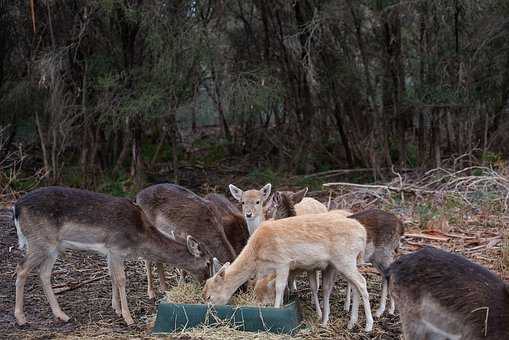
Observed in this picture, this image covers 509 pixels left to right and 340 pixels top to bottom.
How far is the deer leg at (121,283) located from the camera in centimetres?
823

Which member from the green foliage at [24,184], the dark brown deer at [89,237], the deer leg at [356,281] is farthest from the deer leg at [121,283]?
the green foliage at [24,184]

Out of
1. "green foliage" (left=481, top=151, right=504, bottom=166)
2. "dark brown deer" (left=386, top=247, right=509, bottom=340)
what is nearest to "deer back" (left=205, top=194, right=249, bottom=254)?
"dark brown deer" (left=386, top=247, right=509, bottom=340)

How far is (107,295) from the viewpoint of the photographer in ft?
30.8

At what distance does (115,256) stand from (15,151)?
9.79 meters

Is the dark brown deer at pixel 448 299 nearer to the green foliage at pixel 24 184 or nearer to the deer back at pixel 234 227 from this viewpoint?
the deer back at pixel 234 227

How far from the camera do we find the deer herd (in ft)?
20.1

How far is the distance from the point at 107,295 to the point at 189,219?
1327 millimetres

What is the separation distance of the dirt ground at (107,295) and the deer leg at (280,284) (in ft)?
1.16

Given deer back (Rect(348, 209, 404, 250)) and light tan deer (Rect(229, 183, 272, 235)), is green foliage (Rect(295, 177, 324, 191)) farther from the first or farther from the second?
deer back (Rect(348, 209, 404, 250))

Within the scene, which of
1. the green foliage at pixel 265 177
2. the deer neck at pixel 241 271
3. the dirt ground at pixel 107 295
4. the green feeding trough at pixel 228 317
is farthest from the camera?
the green foliage at pixel 265 177

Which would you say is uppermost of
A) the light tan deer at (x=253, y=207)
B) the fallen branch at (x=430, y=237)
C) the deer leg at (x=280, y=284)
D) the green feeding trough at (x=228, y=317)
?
the light tan deer at (x=253, y=207)

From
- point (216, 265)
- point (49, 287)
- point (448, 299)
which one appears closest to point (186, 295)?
point (216, 265)

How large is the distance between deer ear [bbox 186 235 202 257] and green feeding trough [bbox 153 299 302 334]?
3.29ft

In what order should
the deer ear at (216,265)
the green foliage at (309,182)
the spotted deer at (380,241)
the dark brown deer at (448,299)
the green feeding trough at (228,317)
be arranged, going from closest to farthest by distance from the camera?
1. the dark brown deer at (448,299)
2. the green feeding trough at (228,317)
3. the deer ear at (216,265)
4. the spotted deer at (380,241)
5. the green foliage at (309,182)
